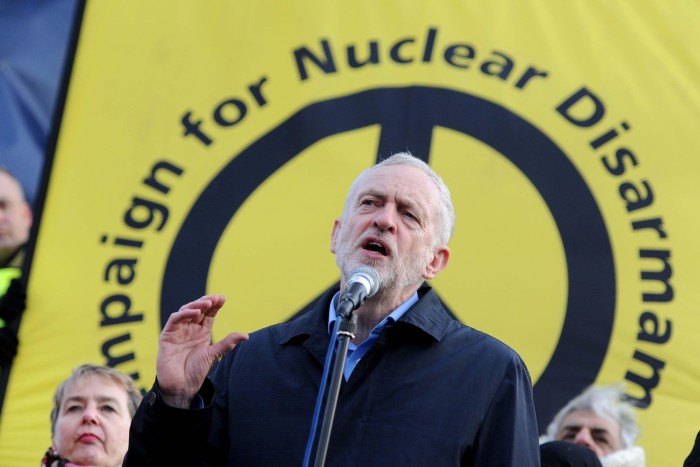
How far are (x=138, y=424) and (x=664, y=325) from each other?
2.58 m

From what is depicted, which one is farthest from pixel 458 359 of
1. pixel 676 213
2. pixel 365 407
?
pixel 676 213

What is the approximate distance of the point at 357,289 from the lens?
2619mm

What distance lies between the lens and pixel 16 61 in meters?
5.55

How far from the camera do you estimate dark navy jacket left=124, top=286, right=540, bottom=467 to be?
279 centimetres

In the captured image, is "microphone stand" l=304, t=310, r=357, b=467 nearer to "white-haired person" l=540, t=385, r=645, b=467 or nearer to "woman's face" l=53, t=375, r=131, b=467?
"woman's face" l=53, t=375, r=131, b=467

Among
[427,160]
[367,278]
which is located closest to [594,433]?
[427,160]

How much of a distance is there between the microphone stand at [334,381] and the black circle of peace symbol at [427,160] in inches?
94.0

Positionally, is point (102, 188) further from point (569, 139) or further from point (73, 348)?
point (569, 139)

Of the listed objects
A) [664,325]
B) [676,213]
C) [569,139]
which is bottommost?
[664,325]

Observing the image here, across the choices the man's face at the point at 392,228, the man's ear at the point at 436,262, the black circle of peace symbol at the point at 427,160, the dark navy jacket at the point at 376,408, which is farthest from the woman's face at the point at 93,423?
the man's ear at the point at 436,262

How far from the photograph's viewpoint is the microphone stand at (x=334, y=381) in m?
2.40

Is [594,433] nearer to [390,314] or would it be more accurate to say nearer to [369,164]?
[369,164]

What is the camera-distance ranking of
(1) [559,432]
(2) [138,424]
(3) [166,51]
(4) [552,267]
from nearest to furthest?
1. (2) [138,424]
2. (1) [559,432]
3. (4) [552,267]
4. (3) [166,51]

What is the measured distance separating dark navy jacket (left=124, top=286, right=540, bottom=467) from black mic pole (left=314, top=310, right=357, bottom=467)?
14.7 inches
